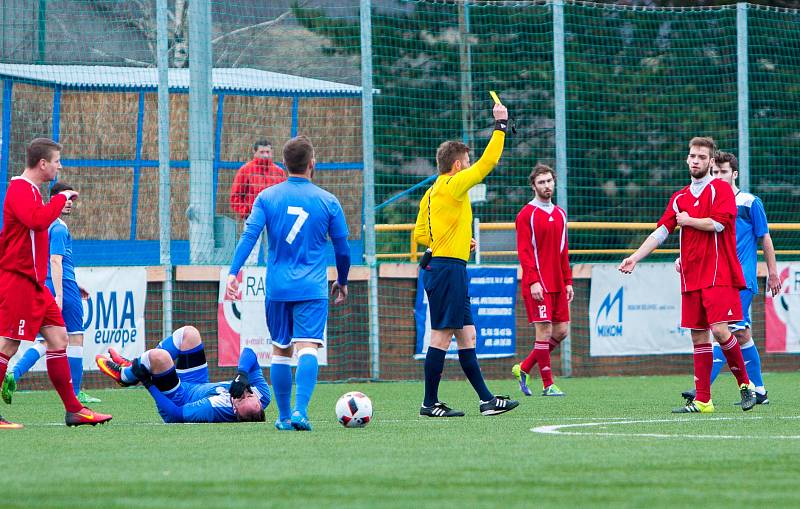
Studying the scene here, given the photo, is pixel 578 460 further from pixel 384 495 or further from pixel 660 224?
pixel 660 224

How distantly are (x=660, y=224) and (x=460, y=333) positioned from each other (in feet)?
5.38

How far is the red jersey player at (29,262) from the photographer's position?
27.9 feet

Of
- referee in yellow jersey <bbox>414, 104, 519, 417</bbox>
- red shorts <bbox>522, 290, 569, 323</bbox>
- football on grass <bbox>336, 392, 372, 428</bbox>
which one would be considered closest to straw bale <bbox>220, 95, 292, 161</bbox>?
red shorts <bbox>522, 290, 569, 323</bbox>

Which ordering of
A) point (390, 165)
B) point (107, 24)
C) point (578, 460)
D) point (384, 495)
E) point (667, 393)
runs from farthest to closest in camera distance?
point (390, 165)
point (107, 24)
point (667, 393)
point (578, 460)
point (384, 495)

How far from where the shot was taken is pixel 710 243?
32.0 ft

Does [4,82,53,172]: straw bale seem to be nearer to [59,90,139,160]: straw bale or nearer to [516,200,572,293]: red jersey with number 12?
[59,90,139,160]: straw bale

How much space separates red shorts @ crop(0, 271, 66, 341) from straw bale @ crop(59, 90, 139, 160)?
22.0ft

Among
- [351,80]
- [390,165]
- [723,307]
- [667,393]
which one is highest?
[351,80]

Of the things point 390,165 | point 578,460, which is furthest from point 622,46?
point 578,460

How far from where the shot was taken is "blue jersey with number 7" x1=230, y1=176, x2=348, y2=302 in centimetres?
834

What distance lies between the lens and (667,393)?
12836mm

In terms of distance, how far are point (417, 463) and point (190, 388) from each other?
3182mm

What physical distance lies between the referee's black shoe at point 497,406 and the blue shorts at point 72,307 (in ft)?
12.2

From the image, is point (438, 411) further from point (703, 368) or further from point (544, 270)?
point (544, 270)
